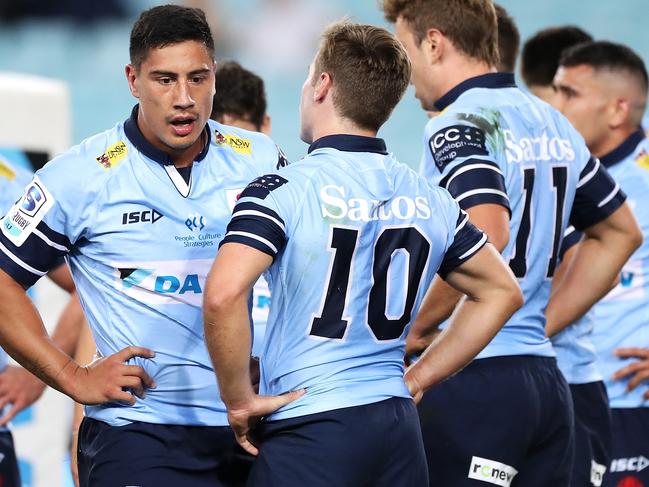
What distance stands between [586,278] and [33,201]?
2132 millimetres

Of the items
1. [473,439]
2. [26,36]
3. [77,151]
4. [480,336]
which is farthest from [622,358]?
[26,36]

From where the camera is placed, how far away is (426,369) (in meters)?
3.44

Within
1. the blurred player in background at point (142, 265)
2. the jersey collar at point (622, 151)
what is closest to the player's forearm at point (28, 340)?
the blurred player in background at point (142, 265)

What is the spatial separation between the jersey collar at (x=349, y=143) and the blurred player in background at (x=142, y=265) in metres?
0.45

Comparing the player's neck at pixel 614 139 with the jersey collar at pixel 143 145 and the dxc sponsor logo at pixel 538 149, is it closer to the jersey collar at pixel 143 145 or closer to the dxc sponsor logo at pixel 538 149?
the dxc sponsor logo at pixel 538 149

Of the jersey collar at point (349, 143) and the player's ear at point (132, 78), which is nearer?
the jersey collar at point (349, 143)

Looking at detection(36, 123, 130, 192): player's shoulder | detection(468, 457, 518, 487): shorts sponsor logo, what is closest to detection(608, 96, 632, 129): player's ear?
detection(468, 457, 518, 487): shorts sponsor logo

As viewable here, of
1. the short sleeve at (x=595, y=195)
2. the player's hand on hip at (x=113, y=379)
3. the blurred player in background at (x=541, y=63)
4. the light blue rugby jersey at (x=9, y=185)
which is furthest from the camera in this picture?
the blurred player in background at (x=541, y=63)

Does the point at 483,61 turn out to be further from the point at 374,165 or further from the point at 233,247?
the point at 233,247

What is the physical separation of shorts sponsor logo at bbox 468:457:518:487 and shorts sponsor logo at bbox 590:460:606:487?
0.97 m

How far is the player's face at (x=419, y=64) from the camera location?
439 centimetres

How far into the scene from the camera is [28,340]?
338 cm

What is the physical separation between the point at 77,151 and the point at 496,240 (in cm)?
136

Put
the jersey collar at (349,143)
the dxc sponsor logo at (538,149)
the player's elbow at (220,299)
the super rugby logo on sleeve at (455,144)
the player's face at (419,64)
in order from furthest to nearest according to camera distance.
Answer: the player's face at (419,64) < the dxc sponsor logo at (538,149) < the super rugby logo on sleeve at (455,144) < the jersey collar at (349,143) < the player's elbow at (220,299)
